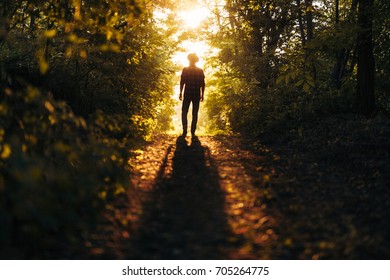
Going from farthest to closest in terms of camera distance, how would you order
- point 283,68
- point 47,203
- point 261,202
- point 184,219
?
1. point 283,68
2. point 261,202
3. point 184,219
4. point 47,203

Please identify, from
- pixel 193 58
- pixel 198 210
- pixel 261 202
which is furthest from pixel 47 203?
pixel 193 58

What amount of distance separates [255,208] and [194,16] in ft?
64.2

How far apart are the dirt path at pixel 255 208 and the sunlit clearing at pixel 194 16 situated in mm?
15036

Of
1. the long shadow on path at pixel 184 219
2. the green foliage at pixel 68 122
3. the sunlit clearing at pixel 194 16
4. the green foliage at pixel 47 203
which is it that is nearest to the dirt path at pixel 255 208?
the long shadow on path at pixel 184 219

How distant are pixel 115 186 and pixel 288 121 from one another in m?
7.63

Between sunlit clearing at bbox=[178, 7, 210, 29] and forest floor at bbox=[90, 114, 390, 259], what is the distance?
554 inches

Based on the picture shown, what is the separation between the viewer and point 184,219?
18.1ft

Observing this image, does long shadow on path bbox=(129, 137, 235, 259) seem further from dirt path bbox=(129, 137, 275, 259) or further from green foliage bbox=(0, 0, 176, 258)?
green foliage bbox=(0, 0, 176, 258)

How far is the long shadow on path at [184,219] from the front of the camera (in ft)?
15.1

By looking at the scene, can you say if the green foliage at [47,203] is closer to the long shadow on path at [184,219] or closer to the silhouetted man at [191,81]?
the long shadow on path at [184,219]

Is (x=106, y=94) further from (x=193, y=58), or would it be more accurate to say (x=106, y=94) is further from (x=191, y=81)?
(x=193, y=58)

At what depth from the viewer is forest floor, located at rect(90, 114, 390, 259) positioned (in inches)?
185
